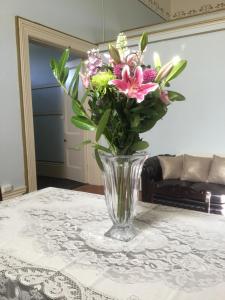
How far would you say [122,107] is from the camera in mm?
1033

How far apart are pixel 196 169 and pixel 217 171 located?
0.81ft

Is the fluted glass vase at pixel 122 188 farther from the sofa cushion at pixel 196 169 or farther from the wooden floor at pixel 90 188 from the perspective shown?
the wooden floor at pixel 90 188

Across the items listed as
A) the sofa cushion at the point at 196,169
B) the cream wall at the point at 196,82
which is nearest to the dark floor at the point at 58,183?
the cream wall at the point at 196,82

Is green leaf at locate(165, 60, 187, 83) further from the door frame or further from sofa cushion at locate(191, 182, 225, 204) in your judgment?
the door frame

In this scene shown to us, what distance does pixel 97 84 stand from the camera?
3.35 feet

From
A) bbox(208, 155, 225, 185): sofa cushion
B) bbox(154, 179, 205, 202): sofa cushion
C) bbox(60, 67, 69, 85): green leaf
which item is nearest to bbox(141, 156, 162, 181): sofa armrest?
bbox(154, 179, 205, 202): sofa cushion

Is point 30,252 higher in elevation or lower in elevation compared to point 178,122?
lower

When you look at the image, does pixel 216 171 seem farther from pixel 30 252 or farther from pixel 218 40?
pixel 30 252

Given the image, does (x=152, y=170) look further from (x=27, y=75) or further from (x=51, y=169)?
(x=51, y=169)

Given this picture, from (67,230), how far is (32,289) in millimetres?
418

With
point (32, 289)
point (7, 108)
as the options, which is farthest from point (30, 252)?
point (7, 108)

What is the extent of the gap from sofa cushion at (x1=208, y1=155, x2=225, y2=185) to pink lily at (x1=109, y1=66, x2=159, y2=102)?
8.31 ft

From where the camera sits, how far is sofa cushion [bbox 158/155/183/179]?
11.3 feet

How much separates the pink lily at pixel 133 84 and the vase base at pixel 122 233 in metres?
0.55
